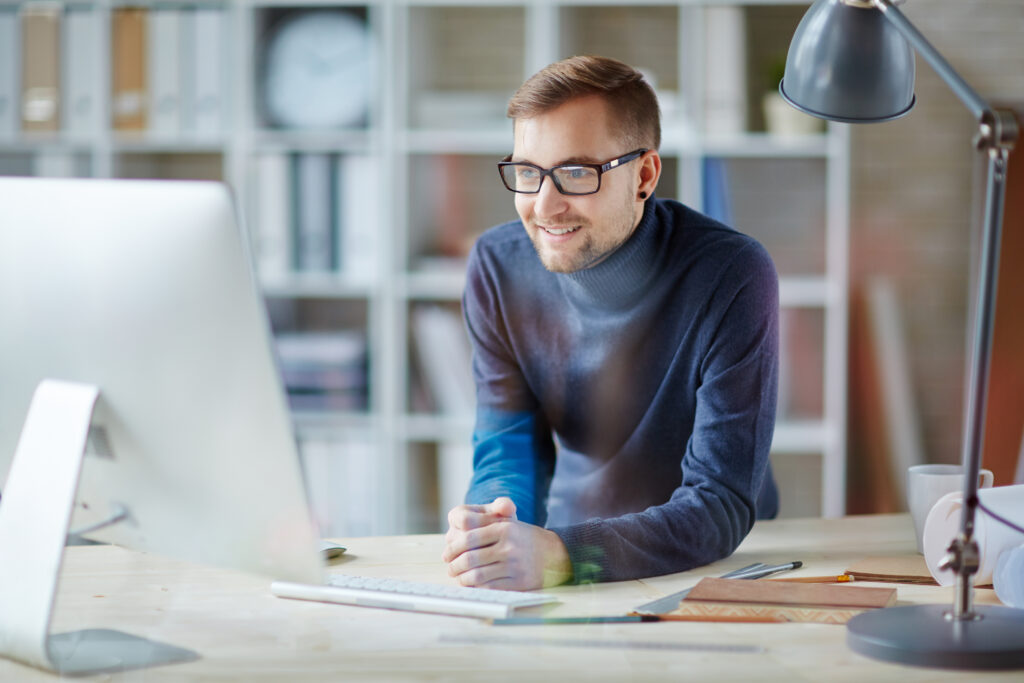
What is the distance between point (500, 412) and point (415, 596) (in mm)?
669

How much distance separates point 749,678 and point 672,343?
2.82 feet

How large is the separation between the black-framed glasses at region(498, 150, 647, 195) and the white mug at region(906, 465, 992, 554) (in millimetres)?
609

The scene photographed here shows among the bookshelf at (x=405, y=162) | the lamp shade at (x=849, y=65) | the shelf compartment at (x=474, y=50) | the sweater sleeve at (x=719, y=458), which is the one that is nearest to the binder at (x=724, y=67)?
the bookshelf at (x=405, y=162)

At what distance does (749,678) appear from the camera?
917 millimetres

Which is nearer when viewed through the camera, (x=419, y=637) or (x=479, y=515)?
(x=419, y=637)

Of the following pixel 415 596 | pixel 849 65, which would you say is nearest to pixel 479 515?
pixel 415 596

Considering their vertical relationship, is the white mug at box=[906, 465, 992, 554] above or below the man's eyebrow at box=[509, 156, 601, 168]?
below

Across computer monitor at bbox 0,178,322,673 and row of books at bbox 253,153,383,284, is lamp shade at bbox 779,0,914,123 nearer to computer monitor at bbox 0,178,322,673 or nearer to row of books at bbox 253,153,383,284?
computer monitor at bbox 0,178,322,673

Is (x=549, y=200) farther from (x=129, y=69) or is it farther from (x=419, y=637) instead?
(x=129, y=69)

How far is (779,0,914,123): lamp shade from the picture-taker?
4.16 feet

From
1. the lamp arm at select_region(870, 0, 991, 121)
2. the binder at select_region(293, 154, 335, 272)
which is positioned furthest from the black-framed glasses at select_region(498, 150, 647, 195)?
the binder at select_region(293, 154, 335, 272)

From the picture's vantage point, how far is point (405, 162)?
116 inches

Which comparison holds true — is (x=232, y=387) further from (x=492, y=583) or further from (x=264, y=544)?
(x=492, y=583)

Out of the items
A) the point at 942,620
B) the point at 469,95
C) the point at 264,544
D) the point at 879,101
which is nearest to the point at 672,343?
the point at 879,101
